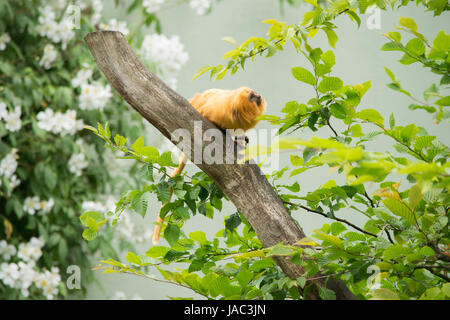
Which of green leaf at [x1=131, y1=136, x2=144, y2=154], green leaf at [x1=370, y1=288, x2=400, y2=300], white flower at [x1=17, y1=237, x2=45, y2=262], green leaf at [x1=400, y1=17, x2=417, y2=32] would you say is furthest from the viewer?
white flower at [x1=17, y1=237, x2=45, y2=262]

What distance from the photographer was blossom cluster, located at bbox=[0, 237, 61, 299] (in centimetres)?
184

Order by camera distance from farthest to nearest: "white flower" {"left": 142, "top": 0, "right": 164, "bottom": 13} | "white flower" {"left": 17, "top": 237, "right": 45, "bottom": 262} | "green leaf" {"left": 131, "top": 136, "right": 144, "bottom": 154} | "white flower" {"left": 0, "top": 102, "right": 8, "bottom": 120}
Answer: "white flower" {"left": 142, "top": 0, "right": 164, "bottom": 13}, "white flower" {"left": 17, "top": 237, "right": 45, "bottom": 262}, "white flower" {"left": 0, "top": 102, "right": 8, "bottom": 120}, "green leaf" {"left": 131, "top": 136, "right": 144, "bottom": 154}

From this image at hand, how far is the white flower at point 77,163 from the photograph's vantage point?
198 cm

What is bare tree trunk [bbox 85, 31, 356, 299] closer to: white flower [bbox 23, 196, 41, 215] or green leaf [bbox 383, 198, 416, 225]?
green leaf [bbox 383, 198, 416, 225]

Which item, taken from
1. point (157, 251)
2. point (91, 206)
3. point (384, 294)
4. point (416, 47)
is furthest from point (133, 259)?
point (91, 206)

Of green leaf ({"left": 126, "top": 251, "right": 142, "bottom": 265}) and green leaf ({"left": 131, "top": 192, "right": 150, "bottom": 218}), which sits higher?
green leaf ({"left": 131, "top": 192, "right": 150, "bottom": 218})

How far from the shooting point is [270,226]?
2.90 feet

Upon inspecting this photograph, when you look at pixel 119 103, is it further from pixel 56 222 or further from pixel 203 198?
pixel 203 198

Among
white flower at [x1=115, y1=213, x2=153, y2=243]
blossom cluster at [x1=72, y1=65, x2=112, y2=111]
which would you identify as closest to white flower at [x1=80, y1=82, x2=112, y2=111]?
blossom cluster at [x1=72, y1=65, x2=112, y2=111]

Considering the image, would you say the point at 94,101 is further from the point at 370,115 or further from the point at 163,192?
the point at 370,115

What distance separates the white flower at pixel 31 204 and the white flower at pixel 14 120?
29 centimetres
